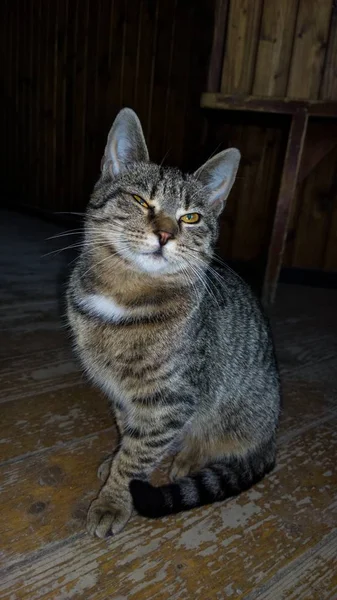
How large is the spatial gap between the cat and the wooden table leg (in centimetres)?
123

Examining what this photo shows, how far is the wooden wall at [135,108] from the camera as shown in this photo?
3.79 metres

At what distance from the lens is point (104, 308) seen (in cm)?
138

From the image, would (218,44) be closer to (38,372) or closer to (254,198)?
(254,198)

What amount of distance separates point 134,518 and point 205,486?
219 mm

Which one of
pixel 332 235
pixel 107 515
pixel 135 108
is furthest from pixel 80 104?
pixel 107 515

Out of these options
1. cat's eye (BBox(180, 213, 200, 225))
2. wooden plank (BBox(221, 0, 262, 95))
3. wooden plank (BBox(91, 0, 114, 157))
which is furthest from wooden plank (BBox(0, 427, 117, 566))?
wooden plank (BBox(91, 0, 114, 157))

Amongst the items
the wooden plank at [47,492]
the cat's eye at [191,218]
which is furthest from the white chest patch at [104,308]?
the wooden plank at [47,492]

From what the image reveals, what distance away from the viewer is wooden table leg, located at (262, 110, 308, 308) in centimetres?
255

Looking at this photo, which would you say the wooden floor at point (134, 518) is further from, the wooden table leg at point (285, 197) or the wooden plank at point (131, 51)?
the wooden plank at point (131, 51)

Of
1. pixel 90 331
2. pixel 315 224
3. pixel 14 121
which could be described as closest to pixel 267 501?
pixel 90 331

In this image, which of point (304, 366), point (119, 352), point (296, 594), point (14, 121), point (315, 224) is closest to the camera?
point (296, 594)

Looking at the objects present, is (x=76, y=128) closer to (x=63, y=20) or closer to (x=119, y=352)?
(x=63, y=20)

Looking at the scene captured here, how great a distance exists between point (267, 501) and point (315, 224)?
2918 millimetres

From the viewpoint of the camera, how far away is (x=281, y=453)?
61.6 inches
